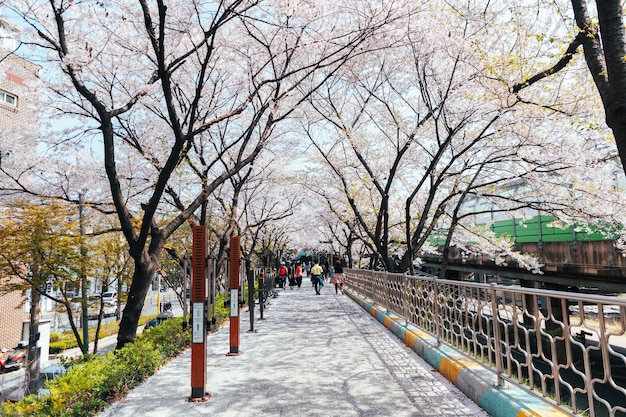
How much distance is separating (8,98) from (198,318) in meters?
Answer: 27.4

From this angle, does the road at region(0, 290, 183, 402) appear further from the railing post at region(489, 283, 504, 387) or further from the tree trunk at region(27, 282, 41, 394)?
the railing post at region(489, 283, 504, 387)

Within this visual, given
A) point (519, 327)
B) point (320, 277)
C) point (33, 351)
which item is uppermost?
point (519, 327)

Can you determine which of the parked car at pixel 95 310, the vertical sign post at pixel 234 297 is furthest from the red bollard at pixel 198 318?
the parked car at pixel 95 310

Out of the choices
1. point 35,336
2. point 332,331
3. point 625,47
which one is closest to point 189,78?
point 332,331

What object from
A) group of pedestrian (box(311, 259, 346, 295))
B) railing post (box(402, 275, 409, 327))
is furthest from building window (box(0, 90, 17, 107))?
railing post (box(402, 275, 409, 327))

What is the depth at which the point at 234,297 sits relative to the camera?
25.2 ft

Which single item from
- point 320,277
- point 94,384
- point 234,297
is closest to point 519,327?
point 94,384

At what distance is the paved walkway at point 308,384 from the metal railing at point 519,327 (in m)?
0.63

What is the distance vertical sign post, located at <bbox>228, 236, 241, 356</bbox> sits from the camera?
7336 mm

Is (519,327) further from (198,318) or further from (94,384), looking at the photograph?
(94,384)

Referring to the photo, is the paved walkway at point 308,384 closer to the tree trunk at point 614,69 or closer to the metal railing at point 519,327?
the metal railing at point 519,327

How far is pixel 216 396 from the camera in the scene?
490 centimetres

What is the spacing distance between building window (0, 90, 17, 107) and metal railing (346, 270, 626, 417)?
2635cm

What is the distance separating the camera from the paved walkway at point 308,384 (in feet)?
14.4
